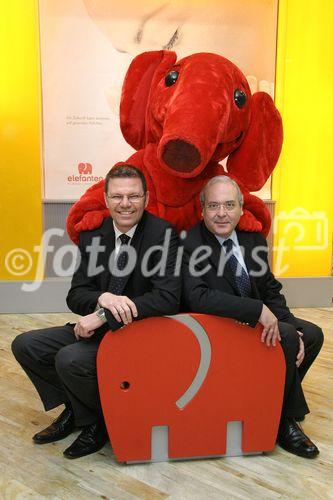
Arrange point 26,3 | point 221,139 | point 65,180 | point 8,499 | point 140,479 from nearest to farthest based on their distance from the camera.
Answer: point 8,499 → point 140,479 → point 221,139 → point 26,3 → point 65,180

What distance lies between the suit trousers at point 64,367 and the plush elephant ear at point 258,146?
3.00 feet

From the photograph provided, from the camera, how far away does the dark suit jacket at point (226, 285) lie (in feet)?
5.75

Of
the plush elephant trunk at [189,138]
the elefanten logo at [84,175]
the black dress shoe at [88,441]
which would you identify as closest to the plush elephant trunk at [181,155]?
the plush elephant trunk at [189,138]

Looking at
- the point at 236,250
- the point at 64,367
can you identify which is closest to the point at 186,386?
the point at 64,367

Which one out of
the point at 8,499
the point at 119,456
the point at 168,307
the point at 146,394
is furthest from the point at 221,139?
the point at 8,499

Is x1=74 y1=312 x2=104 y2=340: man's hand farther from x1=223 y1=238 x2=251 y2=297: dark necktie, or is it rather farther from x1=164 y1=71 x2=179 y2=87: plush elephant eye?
x1=164 y1=71 x2=179 y2=87: plush elephant eye

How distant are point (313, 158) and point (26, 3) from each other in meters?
2.39

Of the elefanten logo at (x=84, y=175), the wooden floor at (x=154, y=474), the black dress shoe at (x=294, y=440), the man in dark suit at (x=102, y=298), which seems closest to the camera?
the wooden floor at (x=154, y=474)

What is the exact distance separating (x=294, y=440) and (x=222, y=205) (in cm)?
96

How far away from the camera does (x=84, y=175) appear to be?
3750 millimetres

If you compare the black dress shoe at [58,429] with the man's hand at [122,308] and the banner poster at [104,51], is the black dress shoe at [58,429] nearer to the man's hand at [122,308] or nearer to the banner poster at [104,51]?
the man's hand at [122,308]

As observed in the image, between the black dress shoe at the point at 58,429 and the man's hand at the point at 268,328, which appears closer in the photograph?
the man's hand at the point at 268,328

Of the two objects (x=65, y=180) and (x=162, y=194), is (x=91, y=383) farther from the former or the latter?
(x=65, y=180)

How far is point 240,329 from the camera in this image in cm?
177
